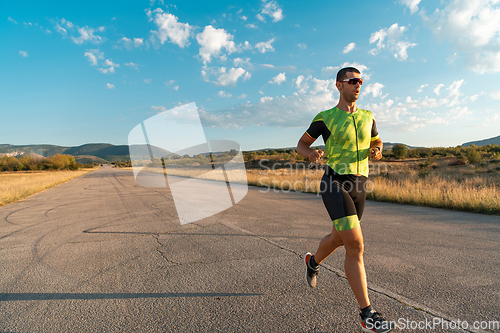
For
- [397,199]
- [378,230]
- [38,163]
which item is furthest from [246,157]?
[38,163]

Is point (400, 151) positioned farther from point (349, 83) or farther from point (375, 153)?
point (349, 83)

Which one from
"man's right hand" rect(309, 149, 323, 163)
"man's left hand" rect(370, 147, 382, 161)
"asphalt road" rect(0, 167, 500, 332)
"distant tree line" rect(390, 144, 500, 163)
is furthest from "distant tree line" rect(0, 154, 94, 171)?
"man's left hand" rect(370, 147, 382, 161)

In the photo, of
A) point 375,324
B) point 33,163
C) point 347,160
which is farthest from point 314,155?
point 33,163

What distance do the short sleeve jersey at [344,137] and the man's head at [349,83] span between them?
149mm

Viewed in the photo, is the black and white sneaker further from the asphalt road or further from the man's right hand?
→ the man's right hand

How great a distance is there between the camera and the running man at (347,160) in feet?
7.49

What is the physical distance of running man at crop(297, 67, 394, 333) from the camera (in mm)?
2283

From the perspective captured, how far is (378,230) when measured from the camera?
554cm

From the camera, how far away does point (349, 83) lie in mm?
2451

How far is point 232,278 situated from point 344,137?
2.24 meters

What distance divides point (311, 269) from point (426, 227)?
4513mm

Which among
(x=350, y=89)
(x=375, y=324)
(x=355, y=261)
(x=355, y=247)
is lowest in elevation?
(x=375, y=324)

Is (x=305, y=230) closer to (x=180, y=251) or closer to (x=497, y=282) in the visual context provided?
(x=180, y=251)

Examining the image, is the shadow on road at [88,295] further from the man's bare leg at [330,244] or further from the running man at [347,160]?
the running man at [347,160]
